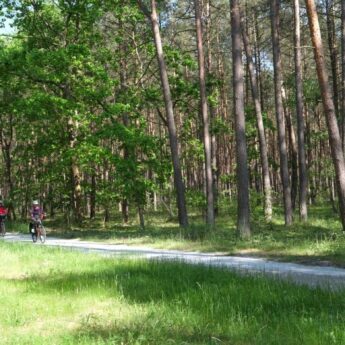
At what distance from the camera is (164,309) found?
22.9 feet

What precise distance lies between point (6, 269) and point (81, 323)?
6198 mm

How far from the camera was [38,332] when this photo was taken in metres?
6.27

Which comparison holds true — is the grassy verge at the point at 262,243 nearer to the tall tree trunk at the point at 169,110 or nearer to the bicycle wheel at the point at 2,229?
the tall tree trunk at the point at 169,110

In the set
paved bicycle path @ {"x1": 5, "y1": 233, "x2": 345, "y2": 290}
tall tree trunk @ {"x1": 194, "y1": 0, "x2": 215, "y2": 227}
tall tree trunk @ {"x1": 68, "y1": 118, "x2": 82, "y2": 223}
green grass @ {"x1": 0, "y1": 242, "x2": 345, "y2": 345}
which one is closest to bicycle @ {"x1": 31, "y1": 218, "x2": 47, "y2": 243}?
tall tree trunk @ {"x1": 68, "y1": 118, "x2": 82, "y2": 223}

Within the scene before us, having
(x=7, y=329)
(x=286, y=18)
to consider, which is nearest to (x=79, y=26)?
(x=286, y=18)

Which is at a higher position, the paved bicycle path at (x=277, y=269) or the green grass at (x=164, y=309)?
the green grass at (x=164, y=309)

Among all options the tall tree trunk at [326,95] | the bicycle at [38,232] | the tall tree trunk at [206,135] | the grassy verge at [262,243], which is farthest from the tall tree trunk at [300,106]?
the bicycle at [38,232]

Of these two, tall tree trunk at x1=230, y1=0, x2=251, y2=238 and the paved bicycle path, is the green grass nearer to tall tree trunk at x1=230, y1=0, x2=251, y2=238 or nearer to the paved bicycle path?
the paved bicycle path

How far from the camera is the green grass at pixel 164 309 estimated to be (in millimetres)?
5707

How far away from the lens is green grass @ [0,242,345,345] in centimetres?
571

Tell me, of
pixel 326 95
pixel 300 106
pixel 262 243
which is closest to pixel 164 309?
pixel 262 243

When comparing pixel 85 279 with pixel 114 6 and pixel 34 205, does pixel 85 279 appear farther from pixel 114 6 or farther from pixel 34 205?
pixel 114 6

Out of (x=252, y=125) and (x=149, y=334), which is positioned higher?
(x=252, y=125)

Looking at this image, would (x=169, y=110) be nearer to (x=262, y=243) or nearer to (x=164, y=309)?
(x=262, y=243)
